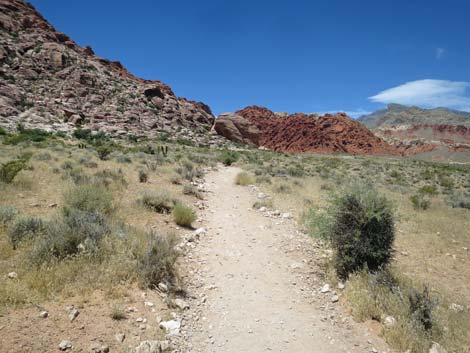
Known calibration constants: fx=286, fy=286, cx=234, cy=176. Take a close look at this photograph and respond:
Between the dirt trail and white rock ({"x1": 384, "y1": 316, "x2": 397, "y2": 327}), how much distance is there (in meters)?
0.25

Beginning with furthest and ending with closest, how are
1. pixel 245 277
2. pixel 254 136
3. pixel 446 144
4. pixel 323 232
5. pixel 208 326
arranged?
pixel 446 144 → pixel 254 136 → pixel 323 232 → pixel 245 277 → pixel 208 326

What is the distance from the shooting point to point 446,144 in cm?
9956

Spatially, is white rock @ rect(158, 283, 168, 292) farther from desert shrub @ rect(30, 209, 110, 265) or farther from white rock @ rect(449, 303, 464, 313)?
white rock @ rect(449, 303, 464, 313)

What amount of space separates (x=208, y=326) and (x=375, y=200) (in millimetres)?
3628

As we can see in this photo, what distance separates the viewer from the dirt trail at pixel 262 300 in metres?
3.54

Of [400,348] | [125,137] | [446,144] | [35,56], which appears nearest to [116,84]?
[35,56]

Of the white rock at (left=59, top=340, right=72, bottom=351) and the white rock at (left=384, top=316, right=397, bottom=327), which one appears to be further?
the white rock at (left=384, top=316, right=397, bottom=327)

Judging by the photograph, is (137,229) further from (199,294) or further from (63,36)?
(63,36)

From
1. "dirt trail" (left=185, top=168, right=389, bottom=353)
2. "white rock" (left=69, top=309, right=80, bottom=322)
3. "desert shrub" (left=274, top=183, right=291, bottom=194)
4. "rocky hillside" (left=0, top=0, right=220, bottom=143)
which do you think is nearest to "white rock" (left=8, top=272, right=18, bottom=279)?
"white rock" (left=69, top=309, right=80, bottom=322)

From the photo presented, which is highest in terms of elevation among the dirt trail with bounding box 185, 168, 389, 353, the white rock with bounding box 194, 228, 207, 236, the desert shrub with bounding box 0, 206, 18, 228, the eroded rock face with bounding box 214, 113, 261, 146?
the eroded rock face with bounding box 214, 113, 261, 146

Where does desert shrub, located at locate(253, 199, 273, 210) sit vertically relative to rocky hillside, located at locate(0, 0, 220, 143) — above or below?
below

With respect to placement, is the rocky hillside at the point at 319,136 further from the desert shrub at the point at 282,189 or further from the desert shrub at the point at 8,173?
the desert shrub at the point at 8,173

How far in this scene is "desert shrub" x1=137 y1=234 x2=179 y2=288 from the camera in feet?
14.0

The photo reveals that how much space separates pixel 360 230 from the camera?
511 centimetres
